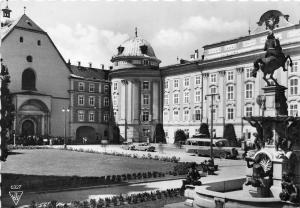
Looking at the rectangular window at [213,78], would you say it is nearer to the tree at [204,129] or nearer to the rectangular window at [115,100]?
the tree at [204,129]

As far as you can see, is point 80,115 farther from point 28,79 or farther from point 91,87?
point 28,79

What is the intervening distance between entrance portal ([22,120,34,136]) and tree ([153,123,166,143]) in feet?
67.1

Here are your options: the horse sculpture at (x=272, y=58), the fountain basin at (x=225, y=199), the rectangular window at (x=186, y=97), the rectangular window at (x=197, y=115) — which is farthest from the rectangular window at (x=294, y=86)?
the horse sculpture at (x=272, y=58)

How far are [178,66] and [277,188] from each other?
165 ft

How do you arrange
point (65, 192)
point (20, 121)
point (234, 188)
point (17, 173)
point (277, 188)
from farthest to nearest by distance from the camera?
point (20, 121) → point (17, 173) → point (65, 192) → point (234, 188) → point (277, 188)

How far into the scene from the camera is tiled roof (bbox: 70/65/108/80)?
7194cm

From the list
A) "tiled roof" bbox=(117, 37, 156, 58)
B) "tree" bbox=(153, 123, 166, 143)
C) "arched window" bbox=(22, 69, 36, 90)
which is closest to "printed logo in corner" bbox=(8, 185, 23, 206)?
"tree" bbox=(153, 123, 166, 143)

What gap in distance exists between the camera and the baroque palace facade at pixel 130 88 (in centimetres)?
5462

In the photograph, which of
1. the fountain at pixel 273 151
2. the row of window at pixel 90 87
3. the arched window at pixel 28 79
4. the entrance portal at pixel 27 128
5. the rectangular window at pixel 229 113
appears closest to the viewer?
the fountain at pixel 273 151

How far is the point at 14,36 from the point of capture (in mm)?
60562

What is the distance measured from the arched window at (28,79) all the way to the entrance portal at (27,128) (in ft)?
18.6

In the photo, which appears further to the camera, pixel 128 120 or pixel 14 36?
pixel 128 120

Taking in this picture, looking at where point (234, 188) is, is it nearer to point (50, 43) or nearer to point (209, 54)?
point (209, 54)

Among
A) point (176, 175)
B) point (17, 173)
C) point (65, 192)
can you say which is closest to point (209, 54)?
point (176, 175)
